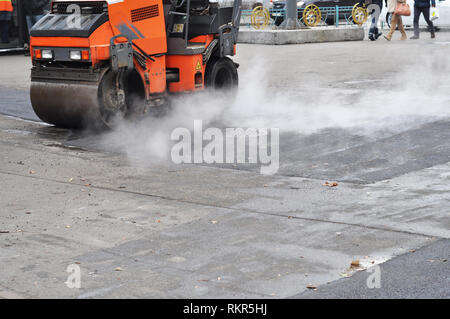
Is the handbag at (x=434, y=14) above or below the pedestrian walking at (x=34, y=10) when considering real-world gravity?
below

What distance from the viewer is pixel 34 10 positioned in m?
21.8

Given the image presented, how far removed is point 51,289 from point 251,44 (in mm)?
18795

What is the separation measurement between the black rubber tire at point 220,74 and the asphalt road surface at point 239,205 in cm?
28

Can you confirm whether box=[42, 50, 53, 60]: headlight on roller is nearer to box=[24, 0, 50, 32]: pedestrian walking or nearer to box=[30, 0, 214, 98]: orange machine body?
box=[30, 0, 214, 98]: orange machine body

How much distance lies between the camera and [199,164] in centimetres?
897

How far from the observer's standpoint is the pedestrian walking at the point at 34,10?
2177cm

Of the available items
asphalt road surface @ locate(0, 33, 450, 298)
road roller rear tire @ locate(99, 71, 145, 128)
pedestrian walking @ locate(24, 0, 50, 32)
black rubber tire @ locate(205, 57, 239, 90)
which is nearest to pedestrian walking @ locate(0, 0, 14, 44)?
pedestrian walking @ locate(24, 0, 50, 32)

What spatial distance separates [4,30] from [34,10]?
1.43 meters

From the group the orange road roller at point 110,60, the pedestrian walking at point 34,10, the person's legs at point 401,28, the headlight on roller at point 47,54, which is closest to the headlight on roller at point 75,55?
the orange road roller at point 110,60

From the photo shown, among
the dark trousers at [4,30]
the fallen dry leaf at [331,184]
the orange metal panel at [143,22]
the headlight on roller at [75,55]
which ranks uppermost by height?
the orange metal panel at [143,22]

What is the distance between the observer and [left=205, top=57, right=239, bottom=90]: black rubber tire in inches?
479

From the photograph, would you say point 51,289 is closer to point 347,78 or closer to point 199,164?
point 199,164

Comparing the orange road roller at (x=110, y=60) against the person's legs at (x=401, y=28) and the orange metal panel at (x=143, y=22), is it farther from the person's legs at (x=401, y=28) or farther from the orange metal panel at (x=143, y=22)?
the person's legs at (x=401, y=28)
